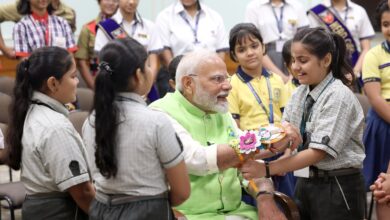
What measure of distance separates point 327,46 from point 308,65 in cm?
12

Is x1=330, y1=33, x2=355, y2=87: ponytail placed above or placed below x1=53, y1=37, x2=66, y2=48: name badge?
above

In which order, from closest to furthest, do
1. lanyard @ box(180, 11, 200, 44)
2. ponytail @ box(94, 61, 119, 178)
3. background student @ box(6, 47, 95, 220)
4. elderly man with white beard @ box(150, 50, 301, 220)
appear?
1. ponytail @ box(94, 61, 119, 178)
2. background student @ box(6, 47, 95, 220)
3. elderly man with white beard @ box(150, 50, 301, 220)
4. lanyard @ box(180, 11, 200, 44)

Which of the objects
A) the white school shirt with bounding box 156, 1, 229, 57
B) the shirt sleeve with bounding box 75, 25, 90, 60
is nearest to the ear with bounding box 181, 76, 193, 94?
the white school shirt with bounding box 156, 1, 229, 57

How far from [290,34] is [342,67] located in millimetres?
2964

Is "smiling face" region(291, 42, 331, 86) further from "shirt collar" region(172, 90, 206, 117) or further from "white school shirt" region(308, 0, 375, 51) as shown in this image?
"white school shirt" region(308, 0, 375, 51)

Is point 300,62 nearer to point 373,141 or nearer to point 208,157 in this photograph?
point 208,157

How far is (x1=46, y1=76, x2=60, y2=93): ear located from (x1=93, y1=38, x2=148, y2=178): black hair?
1.61 ft

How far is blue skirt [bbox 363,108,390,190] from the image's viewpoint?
4.12 metres

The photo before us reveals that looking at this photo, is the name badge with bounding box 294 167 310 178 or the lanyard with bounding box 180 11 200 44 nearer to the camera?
the name badge with bounding box 294 167 310 178

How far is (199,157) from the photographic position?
2.60 meters

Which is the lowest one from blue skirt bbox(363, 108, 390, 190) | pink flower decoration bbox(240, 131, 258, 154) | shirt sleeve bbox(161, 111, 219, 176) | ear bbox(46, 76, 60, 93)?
blue skirt bbox(363, 108, 390, 190)

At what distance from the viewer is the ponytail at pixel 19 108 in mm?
2730

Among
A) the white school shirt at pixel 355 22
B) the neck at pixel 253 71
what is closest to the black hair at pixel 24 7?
the neck at pixel 253 71

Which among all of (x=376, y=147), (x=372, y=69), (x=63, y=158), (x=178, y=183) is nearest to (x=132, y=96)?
(x=178, y=183)
